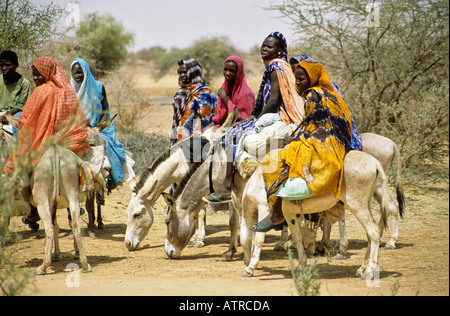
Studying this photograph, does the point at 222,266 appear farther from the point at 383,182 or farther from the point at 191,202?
the point at 383,182

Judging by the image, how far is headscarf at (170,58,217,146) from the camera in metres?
8.83

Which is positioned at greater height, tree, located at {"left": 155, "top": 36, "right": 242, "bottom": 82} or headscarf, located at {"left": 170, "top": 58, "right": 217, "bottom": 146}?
tree, located at {"left": 155, "top": 36, "right": 242, "bottom": 82}

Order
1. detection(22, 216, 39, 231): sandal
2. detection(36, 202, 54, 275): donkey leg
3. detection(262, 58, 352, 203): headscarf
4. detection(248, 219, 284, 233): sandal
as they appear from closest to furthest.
Result: 1. detection(262, 58, 352, 203): headscarf
2. detection(248, 219, 284, 233): sandal
3. detection(36, 202, 54, 275): donkey leg
4. detection(22, 216, 39, 231): sandal

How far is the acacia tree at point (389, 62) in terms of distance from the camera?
35.6ft

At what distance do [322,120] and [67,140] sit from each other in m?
3.31

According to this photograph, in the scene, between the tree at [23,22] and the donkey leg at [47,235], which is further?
the tree at [23,22]

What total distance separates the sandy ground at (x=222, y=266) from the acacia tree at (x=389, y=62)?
1.45 meters

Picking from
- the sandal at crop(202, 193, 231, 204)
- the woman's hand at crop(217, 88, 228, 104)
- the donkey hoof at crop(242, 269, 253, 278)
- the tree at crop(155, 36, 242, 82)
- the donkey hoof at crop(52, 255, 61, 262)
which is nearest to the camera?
→ the donkey hoof at crop(242, 269, 253, 278)

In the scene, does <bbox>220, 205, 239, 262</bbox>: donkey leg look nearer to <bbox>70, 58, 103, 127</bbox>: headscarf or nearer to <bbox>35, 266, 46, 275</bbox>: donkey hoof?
→ <bbox>35, 266, 46, 275</bbox>: donkey hoof

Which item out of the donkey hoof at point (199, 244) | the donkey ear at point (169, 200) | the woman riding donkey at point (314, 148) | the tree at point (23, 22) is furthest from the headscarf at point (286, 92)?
the tree at point (23, 22)

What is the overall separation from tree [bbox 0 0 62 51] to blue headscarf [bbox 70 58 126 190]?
1.72m

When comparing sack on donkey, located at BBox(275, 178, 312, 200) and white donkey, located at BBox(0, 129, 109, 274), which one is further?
white donkey, located at BBox(0, 129, 109, 274)

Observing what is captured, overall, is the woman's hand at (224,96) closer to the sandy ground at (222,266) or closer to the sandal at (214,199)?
the sandal at (214,199)

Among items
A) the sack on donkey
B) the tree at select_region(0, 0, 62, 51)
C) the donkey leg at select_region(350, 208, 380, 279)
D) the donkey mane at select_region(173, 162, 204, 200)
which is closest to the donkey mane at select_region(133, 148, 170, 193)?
the donkey mane at select_region(173, 162, 204, 200)
